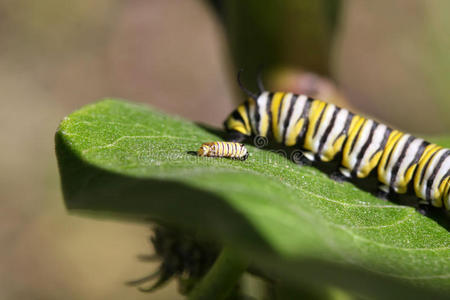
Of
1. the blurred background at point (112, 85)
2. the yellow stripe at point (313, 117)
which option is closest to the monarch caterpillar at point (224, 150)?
the yellow stripe at point (313, 117)

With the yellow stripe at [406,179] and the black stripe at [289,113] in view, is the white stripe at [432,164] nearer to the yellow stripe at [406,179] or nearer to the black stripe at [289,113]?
the yellow stripe at [406,179]

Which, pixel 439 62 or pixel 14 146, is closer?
pixel 439 62

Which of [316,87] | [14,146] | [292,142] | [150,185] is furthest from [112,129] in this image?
[14,146]

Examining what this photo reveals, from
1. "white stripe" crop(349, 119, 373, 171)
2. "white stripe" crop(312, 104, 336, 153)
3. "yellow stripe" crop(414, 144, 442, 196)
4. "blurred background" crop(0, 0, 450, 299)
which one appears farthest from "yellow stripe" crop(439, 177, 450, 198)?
"blurred background" crop(0, 0, 450, 299)

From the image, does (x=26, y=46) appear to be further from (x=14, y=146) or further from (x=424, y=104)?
(x=424, y=104)

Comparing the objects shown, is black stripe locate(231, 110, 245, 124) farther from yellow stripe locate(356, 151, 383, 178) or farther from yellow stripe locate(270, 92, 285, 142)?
yellow stripe locate(356, 151, 383, 178)
